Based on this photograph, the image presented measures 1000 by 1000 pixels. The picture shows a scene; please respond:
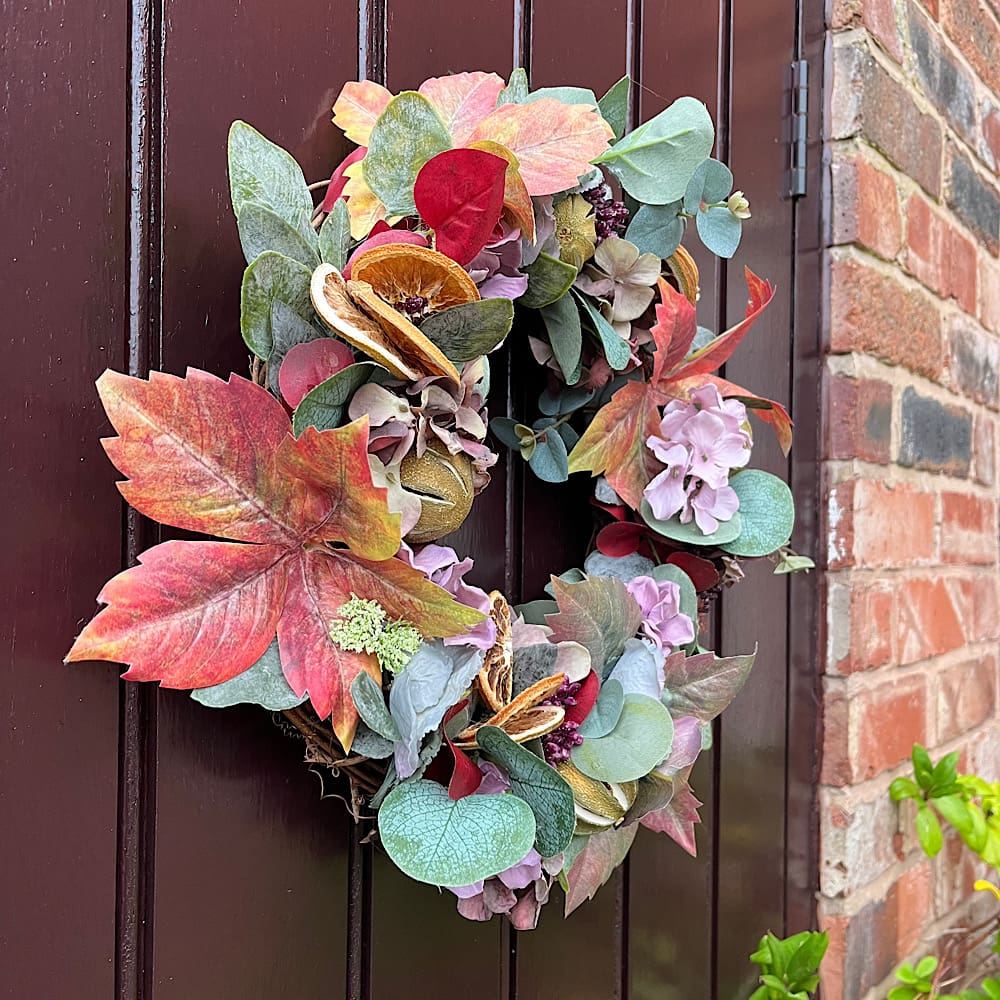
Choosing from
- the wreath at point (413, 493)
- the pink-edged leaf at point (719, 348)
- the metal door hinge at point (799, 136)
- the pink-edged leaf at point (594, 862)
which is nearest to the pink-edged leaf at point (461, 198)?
the wreath at point (413, 493)

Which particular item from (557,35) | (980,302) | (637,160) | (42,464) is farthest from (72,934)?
(980,302)

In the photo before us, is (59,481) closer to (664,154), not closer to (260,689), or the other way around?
(260,689)

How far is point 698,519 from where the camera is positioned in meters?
0.63

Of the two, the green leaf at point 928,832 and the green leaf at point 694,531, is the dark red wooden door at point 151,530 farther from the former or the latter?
the green leaf at point 928,832

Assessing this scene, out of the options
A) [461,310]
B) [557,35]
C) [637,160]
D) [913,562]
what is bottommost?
[913,562]

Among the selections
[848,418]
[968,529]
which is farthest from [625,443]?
[968,529]

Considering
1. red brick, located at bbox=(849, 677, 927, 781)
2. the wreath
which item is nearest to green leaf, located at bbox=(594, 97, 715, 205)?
the wreath

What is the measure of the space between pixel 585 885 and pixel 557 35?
0.56 meters

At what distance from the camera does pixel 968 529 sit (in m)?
1.25

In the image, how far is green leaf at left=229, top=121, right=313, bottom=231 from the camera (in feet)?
1.46

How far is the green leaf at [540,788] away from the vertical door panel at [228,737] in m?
0.13

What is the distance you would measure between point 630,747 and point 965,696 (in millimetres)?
867

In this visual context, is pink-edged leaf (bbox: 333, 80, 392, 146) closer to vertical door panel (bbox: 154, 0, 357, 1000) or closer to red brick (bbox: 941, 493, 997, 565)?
vertical door panel (bbox: 154, 0, 357, 1000)

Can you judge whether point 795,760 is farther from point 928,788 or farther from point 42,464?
point 42,464
